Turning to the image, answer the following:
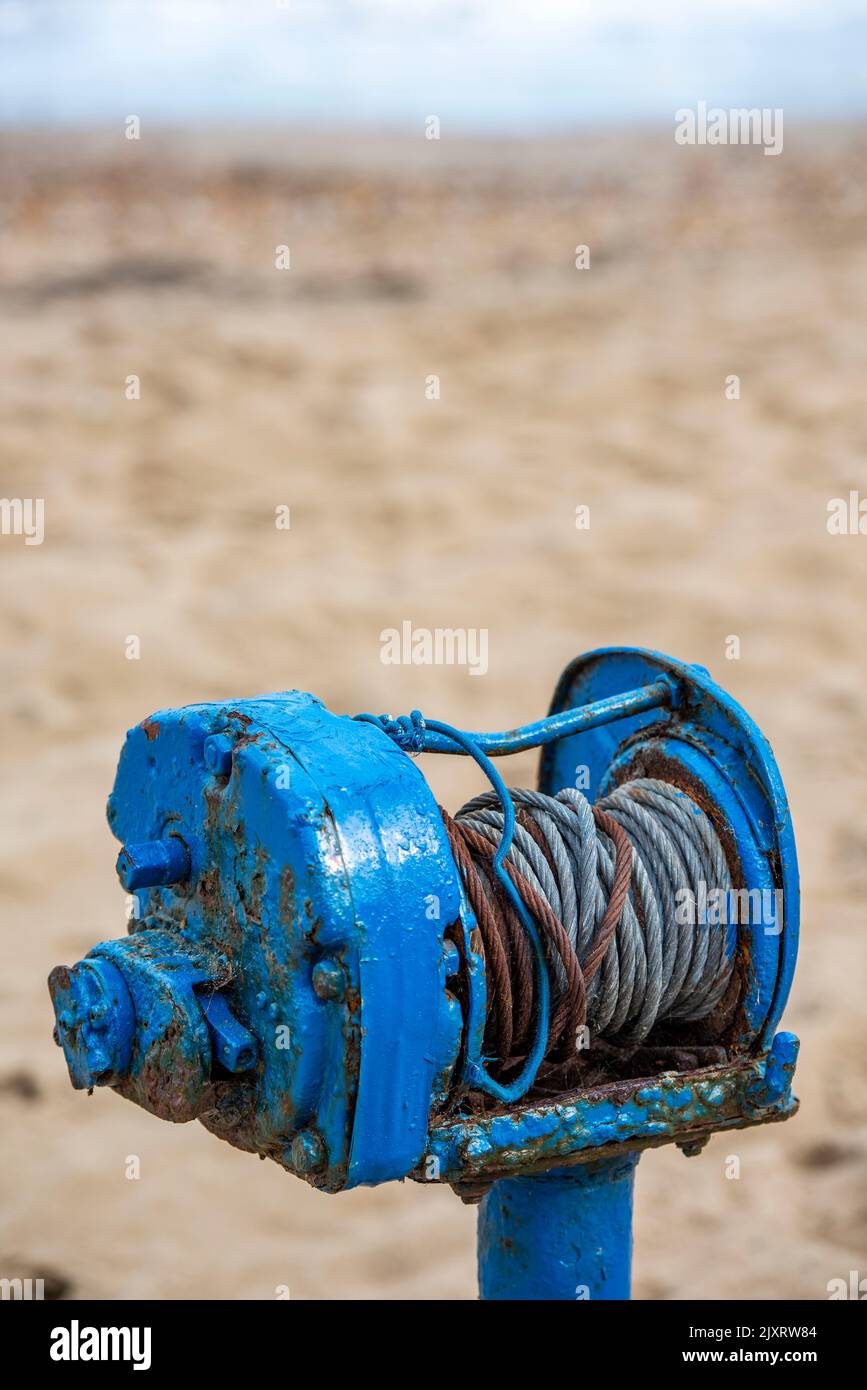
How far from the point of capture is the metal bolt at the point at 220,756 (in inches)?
67.4

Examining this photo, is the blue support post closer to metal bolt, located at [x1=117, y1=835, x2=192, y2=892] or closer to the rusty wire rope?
the rusty wire rope

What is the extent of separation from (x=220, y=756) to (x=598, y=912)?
486 millimetres

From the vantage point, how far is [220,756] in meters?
1.71

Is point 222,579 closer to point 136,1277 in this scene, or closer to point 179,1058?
point 136,1277

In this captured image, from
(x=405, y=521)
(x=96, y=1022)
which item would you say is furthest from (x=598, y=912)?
(x=405, y=521)

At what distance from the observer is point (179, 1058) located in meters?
1.66

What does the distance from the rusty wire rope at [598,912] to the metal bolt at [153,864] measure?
0.96 feet

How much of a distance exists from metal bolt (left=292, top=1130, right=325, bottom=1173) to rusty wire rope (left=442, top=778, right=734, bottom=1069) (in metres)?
0.25
